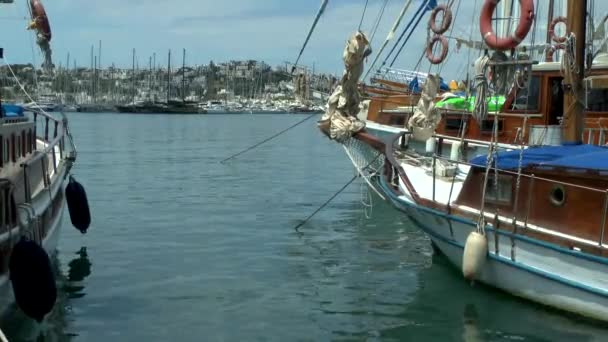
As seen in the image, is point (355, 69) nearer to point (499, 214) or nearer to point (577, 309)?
point (499, 214)

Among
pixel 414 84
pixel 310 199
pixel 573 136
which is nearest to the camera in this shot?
pixel 573 136

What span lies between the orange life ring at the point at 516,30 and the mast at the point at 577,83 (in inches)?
41.4

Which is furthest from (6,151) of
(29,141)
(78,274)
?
(29,141)

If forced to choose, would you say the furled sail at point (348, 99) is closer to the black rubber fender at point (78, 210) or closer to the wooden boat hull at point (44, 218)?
the wooden boat hull at point (44, 218)

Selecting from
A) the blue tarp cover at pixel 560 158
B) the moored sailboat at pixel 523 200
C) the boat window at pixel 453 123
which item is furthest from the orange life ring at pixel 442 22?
the blue tarp cover at pixel 560 158

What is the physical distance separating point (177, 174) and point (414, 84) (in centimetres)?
1084

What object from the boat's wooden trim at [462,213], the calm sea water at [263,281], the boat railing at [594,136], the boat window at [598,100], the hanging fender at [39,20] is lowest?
the calm sea water at [263,281]

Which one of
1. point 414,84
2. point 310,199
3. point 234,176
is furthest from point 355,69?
point 234,176

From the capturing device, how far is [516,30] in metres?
12.7

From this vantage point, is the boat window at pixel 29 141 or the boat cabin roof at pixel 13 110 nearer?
the boat cabin roof at pixel 13 110

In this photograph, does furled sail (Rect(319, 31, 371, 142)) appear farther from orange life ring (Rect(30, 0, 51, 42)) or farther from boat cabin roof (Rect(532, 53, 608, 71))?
orange life ring (Rect(30, 0, 51, 42))

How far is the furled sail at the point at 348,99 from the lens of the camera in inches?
570

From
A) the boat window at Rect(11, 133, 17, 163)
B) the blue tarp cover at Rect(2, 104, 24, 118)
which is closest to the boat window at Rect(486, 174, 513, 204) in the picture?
the boat window at Rect(11, 133, 17, 163)

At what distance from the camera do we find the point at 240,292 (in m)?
13.6
